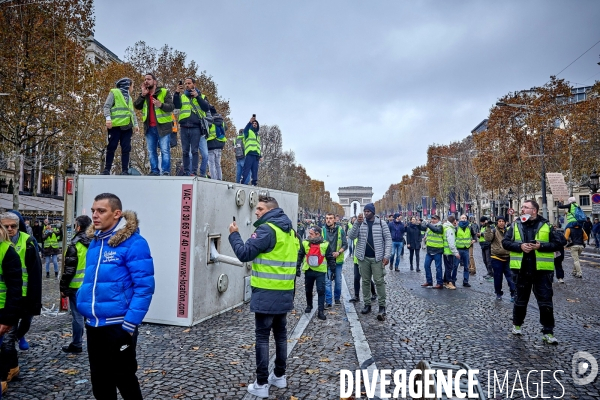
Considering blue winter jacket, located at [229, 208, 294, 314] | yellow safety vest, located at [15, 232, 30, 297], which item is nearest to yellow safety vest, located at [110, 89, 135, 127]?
yellow safety vest, located at [15, 232, 30, 297]

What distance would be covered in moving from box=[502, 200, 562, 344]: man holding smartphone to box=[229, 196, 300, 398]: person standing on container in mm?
3549

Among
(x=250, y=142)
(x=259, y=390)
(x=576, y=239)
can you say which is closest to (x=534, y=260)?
(x=259, y=390)

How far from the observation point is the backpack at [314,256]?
7.63m

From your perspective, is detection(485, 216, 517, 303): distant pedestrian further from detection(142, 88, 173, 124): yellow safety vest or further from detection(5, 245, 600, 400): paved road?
Answer: detection(142, 88, 173, 124): yellow safety vest

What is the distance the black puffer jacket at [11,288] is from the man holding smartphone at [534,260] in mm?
6003

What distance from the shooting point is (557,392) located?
4164mm

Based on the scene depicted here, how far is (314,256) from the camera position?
25.1 feet

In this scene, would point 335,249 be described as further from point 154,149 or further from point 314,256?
point 154,149

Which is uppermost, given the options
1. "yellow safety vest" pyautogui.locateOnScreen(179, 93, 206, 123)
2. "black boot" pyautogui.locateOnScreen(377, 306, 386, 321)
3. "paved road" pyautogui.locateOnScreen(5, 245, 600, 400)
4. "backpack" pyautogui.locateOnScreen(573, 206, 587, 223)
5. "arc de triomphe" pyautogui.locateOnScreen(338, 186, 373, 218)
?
"arc de triomphe" pyautogui.locateOnScreen(338, 186, 373, 218)

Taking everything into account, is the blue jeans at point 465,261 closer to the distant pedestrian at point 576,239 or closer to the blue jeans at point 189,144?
the distant pedestrian at point 576,239

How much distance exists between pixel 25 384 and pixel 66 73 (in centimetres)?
1649

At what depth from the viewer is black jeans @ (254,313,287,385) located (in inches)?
165

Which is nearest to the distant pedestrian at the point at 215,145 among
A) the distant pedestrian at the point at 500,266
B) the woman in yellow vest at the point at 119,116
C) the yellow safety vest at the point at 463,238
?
the woman in yellow vest at the point at 119,116

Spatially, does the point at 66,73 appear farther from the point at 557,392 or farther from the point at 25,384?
the point at 557,392
